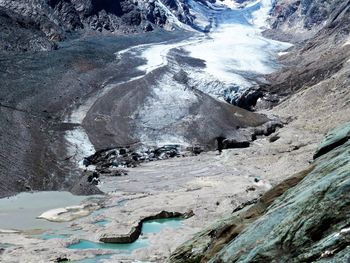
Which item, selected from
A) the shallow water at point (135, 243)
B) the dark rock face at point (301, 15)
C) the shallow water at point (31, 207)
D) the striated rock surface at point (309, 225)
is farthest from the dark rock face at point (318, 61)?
the striated rock surface at point (309, 225)

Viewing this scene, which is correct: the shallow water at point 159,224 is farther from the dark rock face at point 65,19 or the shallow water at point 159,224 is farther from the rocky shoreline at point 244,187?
the dark rock face at point 65,19

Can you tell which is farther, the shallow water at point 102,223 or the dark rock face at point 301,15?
the dark rock face at point 301,15

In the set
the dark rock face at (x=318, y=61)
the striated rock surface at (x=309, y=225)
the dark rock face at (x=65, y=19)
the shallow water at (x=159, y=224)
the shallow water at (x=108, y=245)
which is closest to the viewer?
the striated rock surface at (x=309, y=225)

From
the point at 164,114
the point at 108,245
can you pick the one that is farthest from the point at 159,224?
the point at 164,114

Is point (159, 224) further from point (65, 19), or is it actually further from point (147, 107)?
point (65, 19)

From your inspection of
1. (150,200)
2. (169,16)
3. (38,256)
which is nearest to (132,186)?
(150,200)

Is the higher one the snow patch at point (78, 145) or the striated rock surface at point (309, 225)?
the striated rock surface at point (309, 225)

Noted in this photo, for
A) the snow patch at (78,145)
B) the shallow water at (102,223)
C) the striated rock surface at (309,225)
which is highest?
the striated rock surface at (309,225)

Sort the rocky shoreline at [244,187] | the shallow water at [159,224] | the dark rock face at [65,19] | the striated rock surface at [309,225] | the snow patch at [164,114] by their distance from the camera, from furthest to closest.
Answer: the dark rock face at [65,19] → the snow patch at [164,114] → the shallow water at [159,224] → the rocky shoreline at [244,187] → the striated rock surface at [309,225]

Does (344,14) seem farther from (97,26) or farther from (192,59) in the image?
(97,26)
